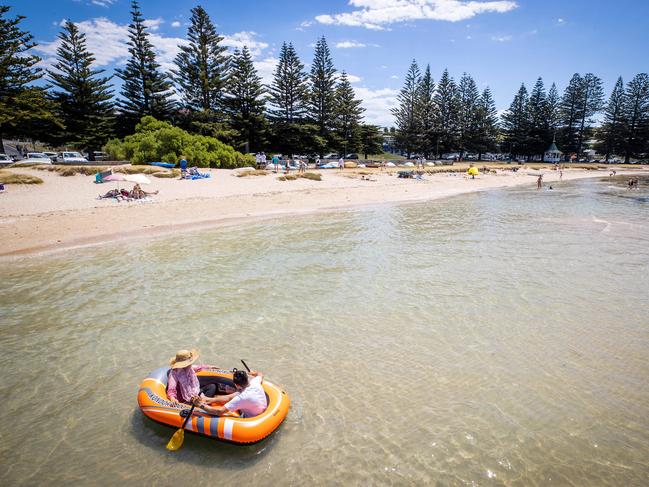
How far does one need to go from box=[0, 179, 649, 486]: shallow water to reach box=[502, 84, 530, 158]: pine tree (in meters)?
56.0

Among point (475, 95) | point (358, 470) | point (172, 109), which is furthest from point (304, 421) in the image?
point (475, 95)

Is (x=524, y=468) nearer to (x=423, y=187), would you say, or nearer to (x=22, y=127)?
(x=423, y=187)

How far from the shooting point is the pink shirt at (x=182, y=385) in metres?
4.32

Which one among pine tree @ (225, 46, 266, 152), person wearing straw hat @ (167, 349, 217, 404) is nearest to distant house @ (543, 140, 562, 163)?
pine tree @ (225, 46, 266, 152)

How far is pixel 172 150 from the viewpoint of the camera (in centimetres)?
2769

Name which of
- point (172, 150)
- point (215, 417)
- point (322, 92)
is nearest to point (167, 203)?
point (172, 150)

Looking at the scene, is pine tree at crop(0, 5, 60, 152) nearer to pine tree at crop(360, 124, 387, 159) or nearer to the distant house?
Result: pine tree at crop(360, 124, 387, 159)

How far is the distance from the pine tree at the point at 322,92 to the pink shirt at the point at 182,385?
42.1 meters

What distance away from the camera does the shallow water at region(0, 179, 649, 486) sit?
13.0 feet

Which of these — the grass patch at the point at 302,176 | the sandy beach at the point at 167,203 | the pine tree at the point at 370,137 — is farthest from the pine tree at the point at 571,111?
the grass patch at the point at 302,176

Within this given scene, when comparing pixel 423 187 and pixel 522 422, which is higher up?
pixel 423 187

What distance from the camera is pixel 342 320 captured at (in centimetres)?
719

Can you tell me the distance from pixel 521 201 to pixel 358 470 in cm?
2477

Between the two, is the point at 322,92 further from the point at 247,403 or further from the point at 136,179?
the point at 247,403
